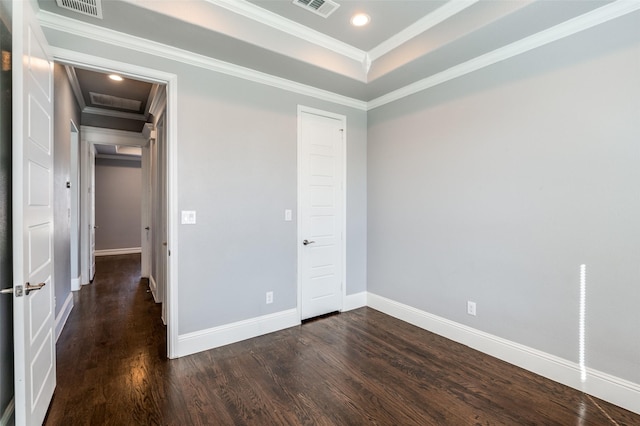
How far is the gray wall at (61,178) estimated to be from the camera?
120 inches

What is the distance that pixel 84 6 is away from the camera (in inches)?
80.0

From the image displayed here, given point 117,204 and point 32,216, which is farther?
point 117,204

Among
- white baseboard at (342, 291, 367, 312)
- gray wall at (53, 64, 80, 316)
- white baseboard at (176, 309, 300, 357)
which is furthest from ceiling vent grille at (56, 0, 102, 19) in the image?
white baseboard at (342, 291, 367, 312)

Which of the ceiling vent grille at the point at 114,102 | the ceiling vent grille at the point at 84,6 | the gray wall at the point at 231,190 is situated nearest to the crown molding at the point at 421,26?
the gray wall at the point at 231,190

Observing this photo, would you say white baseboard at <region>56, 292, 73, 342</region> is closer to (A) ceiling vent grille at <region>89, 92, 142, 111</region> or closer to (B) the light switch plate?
(B) the light switch plate

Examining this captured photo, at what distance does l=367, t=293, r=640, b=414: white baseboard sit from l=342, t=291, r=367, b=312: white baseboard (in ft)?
1.88

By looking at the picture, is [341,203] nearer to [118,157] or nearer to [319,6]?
[319,6]

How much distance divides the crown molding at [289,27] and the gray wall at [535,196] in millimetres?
869

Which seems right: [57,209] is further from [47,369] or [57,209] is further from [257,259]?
[257,259]

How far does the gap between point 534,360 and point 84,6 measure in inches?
168

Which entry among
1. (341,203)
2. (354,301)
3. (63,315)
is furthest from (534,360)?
(63,315)

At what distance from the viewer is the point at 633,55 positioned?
1948 millimetres

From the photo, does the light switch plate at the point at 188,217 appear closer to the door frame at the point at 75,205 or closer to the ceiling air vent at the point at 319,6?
the ceiling air vent at the point at 319,6

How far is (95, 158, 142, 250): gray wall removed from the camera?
780 cm
